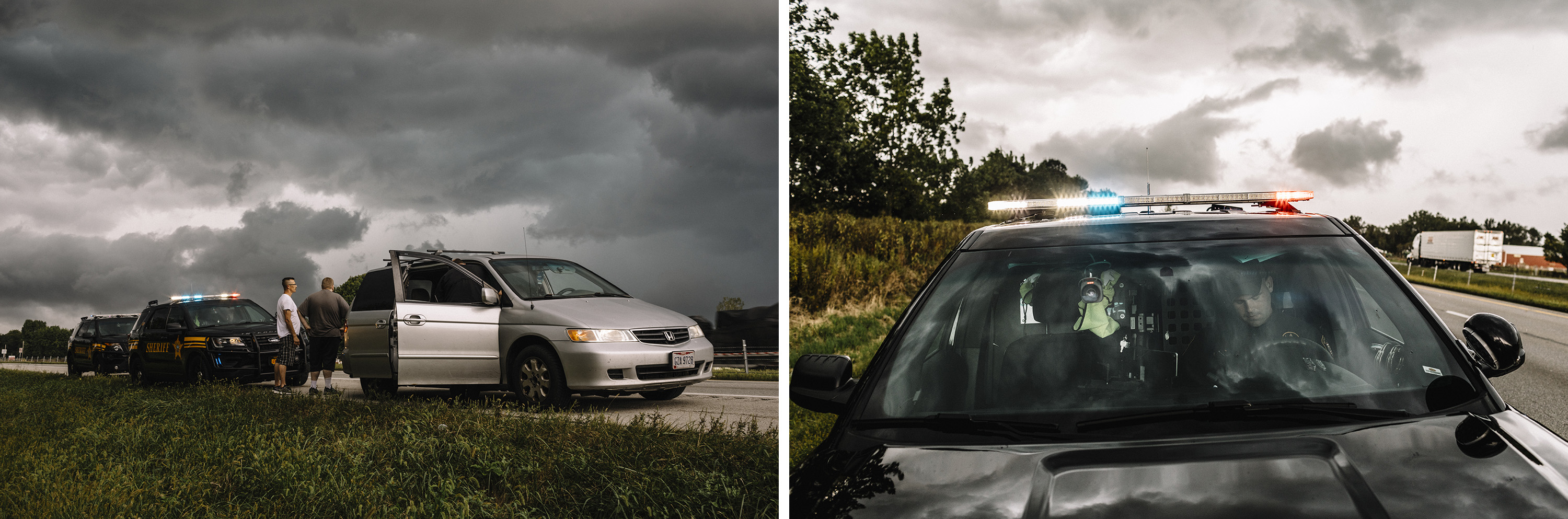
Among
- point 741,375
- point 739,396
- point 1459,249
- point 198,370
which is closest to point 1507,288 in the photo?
point 1459,249

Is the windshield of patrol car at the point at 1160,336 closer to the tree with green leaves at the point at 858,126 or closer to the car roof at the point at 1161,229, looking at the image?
the car roof at the point at 1161,229

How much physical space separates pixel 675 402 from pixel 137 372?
3.40 m

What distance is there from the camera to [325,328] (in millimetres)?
6508

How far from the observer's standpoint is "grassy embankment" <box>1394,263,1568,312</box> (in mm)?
26734

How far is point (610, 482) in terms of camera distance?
347 centimetres

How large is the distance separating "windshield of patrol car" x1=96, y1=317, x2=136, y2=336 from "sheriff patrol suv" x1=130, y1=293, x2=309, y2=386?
0.13 feet

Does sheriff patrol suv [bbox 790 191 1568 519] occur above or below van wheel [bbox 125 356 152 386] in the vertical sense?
above

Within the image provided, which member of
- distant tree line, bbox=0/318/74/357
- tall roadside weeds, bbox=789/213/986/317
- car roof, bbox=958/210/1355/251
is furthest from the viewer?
tall roadside weeds, bbox=789/213/986/317

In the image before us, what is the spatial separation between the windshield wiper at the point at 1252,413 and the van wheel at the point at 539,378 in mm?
4512

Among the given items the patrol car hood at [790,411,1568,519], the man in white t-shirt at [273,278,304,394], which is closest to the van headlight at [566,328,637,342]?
the man in white t-shirt at [273,278,304,394]

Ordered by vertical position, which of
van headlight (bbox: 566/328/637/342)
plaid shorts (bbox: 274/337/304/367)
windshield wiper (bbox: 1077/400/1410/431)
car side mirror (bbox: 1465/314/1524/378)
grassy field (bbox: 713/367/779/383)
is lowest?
grassy field (bbox: 713/367/779/383)

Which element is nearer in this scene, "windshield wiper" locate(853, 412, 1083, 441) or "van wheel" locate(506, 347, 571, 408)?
"windshield wiper" locate(853, 412, 1083, 441)

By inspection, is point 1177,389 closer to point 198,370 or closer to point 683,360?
point 683,360

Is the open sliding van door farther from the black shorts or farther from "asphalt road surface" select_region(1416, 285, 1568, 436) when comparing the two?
"asphalt road surface" select_region(1416, 285, 1568, 436)
